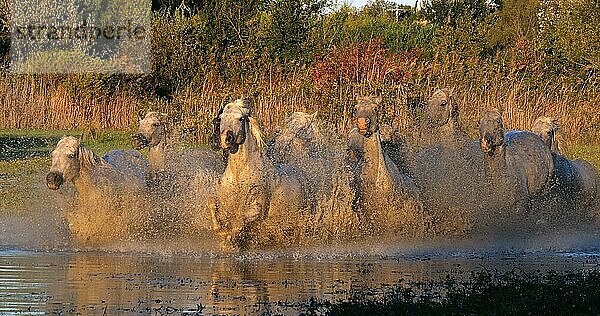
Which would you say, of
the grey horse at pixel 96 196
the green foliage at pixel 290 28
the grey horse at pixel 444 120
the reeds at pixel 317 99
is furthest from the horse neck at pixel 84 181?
the green foliage at pixel 290 28

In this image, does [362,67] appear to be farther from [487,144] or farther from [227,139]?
[227,139]

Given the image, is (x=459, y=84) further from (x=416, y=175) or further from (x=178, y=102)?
(x=416, y=175)

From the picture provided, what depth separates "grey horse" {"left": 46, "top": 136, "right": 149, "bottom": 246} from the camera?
14945mm

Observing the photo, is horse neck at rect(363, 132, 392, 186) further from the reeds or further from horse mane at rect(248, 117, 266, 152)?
the reeds

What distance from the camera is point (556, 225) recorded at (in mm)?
17641

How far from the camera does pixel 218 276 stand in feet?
39.5

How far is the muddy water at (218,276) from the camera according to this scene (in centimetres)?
991

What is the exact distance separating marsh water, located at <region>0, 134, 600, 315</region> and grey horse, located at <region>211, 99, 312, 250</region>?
0.89ft

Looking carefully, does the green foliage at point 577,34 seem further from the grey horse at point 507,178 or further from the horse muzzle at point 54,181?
the horse muzzle at point 54,181

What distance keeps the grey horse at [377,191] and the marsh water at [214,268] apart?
37 centimetres

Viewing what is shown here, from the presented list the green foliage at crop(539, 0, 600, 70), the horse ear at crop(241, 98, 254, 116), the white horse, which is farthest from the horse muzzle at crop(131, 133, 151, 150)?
the green foliage at crop(539, 0, 600, 70)

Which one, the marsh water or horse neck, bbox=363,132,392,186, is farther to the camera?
horse neck, bbox=363,132,392,186

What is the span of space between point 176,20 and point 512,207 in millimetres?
27271

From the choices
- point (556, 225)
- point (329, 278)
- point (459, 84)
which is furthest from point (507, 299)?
point (459, 84)
